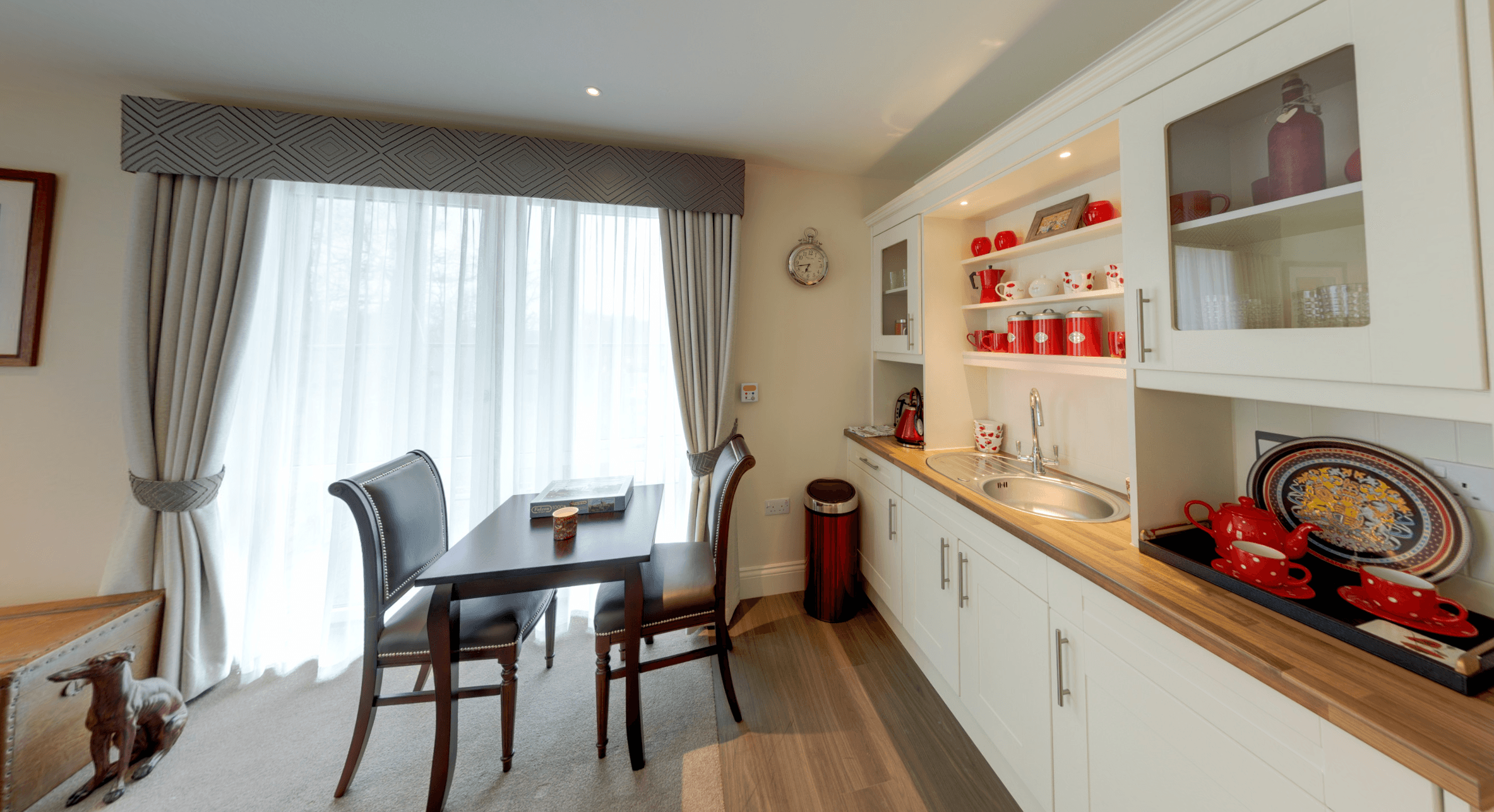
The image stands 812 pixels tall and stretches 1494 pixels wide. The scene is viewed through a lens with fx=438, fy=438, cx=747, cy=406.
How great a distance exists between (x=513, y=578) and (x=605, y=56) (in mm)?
1890

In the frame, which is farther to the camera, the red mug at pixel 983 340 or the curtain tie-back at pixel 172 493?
the red mug at pixel 983 340

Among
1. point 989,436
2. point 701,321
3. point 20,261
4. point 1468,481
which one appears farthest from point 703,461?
point 20,261

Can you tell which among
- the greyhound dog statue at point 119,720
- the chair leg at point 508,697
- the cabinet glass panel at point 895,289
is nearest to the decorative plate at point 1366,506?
the cabinet glass panel at point 895,289

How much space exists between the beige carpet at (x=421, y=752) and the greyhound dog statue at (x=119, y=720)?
57 mm

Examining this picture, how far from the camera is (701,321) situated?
94.3 inches

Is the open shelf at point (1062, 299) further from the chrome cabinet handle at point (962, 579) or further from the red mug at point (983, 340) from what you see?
the chrome cabinet handle at point (962, 579)

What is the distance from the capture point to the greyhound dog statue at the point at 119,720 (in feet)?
4.71

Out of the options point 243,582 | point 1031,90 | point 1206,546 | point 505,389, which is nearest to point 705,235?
point 505,389

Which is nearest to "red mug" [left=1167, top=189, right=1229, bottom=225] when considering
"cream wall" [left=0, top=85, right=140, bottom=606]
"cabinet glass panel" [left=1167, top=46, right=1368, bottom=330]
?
"cabinet glass panel" [left=1167, top=46, right=1368, bottom=330]

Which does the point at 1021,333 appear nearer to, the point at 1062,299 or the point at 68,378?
the point at 1062,299

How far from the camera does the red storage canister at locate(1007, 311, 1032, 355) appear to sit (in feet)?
6.16

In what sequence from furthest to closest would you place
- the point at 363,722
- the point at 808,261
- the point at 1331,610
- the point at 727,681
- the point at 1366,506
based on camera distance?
the point at 808,261
the point at 727,681
the point at 363,722
the point at 1366,506
the point at 1331,610

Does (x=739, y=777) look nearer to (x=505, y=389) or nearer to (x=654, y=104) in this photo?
(x=505, y=389)

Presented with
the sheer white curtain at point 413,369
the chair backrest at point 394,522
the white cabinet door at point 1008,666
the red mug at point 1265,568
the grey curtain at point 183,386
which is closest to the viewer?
the red mug at point 1265,568
